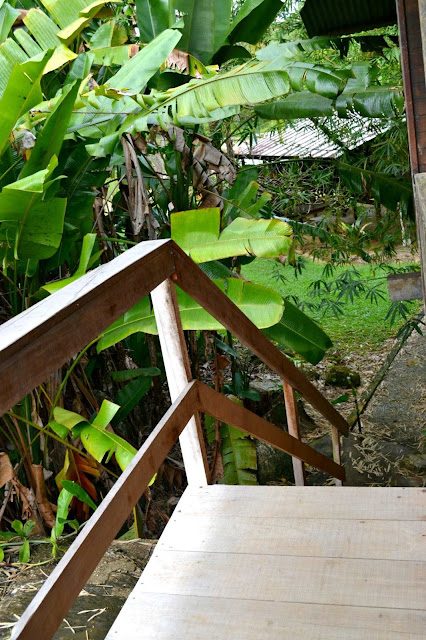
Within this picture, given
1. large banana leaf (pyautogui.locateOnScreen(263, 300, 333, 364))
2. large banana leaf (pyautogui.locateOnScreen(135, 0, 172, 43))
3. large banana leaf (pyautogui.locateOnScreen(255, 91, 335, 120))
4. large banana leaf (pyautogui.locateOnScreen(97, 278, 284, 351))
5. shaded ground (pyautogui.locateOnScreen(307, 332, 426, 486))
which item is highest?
large banana leaf (pyautogui.locateOnScreen(135, 0, 172, 43))

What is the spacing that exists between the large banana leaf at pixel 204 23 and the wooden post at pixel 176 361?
2.66m

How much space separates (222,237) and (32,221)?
0.84 m

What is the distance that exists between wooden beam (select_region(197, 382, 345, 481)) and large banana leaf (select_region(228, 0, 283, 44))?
7.99 ft

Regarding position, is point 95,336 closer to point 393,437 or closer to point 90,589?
point 90,589

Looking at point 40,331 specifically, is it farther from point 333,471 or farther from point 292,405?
point 333,471

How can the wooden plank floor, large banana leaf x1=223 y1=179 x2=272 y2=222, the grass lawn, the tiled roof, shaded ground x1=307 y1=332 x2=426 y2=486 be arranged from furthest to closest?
1. the grass lawn
2. the tiled roof
3. shaded ground x1=307 y1=332 x2=426 y2=486
4. large banana leaf x1=223 y1=179 x2=272 y2=222
5. the wooden plank floor

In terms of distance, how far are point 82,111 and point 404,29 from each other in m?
1.51

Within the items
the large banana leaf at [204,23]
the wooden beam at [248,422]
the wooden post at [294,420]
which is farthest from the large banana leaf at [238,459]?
the large banana leaf at [204,23]

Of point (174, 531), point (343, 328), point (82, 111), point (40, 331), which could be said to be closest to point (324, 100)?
point (82, 111)

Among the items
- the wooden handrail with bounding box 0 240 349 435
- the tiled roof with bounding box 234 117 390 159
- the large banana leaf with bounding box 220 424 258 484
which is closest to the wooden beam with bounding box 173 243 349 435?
the wooden handrail with bounding box 0 240 349 435

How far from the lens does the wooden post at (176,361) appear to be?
1.67 m

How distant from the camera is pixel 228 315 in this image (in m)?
1.99

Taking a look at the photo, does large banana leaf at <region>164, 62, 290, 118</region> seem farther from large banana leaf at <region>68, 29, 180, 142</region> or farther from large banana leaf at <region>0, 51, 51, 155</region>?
large banana leaf at <region>0, 51, 51, 155</region>

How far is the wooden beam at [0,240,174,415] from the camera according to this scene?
2.87 feet
